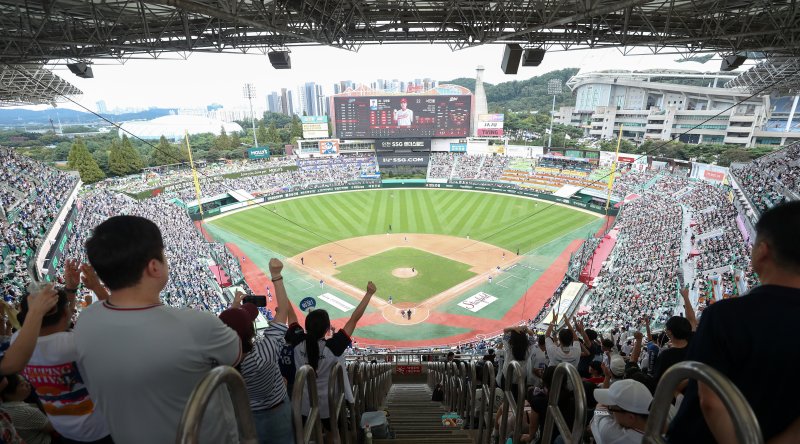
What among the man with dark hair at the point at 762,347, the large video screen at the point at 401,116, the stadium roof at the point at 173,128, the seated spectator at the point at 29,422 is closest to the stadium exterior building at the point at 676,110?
the large video screen at the point at 401,116

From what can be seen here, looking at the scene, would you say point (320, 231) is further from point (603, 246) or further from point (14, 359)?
point (14, 359)

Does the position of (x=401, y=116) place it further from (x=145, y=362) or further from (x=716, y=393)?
(x=716, y=393)

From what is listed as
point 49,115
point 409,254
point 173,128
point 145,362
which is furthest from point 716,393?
point 49,115

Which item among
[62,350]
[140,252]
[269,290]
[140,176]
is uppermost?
[140,252]

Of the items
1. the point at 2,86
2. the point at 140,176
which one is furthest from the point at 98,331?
the point at 140,176

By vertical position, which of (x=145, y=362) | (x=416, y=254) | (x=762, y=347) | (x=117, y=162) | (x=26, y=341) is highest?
(x=762, y=347)

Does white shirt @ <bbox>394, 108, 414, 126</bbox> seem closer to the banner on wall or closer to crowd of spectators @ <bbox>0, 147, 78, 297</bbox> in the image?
the banner on wall

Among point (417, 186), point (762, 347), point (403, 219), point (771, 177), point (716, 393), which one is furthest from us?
point (417, 186)
